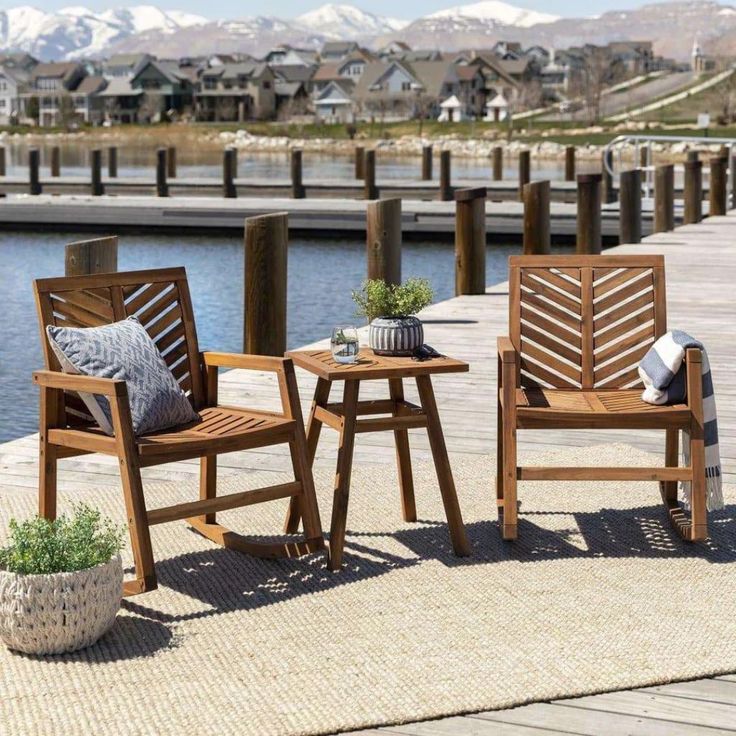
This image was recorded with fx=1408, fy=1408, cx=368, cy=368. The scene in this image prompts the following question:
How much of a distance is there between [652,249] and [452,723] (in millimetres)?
10872

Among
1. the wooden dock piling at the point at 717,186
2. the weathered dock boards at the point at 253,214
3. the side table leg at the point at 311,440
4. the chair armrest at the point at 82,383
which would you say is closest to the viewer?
the chair armrest at the point at 82,383

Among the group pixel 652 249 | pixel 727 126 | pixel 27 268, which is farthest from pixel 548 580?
pixel 727 126

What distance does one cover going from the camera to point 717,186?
57.9 feet

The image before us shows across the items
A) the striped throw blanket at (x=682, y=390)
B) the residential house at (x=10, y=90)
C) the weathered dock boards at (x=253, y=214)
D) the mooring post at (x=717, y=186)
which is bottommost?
the striped throw blanket at (x=682, y=390)

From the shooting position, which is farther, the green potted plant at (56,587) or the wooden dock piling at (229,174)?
the wooden dock piling at (229,174)

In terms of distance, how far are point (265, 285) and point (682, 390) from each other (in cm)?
386

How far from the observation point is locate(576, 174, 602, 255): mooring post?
1313 centimetres

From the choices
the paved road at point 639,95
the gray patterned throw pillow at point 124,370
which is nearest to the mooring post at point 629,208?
the gray patterned throw pillow at point 124,370

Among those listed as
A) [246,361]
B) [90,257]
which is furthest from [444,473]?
[90,257]

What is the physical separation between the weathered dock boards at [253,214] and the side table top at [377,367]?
46.9ft

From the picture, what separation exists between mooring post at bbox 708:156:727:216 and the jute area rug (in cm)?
1328

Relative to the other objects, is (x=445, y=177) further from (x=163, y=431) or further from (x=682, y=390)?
(x=163, y=431)

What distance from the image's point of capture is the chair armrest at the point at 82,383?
3.78m

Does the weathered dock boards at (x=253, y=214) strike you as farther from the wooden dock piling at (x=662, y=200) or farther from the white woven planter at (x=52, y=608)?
the white woven planter at (x=52, y=608)
